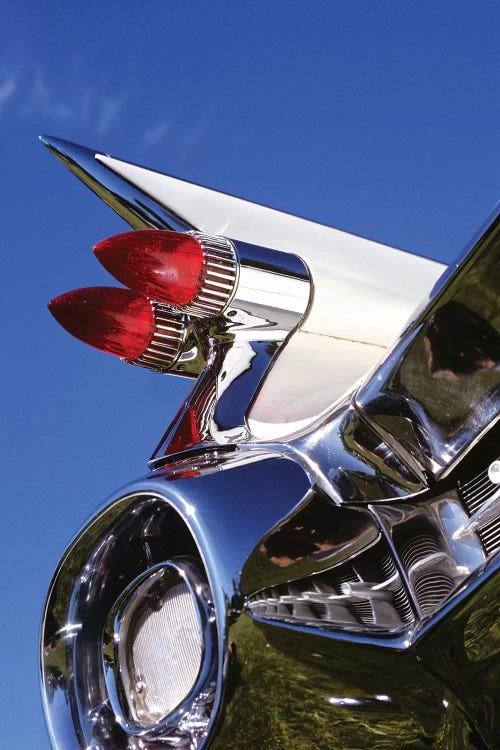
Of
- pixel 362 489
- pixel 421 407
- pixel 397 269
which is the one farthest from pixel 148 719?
pixel 397 269

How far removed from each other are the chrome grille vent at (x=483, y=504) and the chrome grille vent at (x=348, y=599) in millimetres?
153

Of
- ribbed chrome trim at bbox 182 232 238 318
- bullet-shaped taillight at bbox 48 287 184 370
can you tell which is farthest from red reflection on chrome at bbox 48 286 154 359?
ribbed chrome trim at bbox 182 232 238 318

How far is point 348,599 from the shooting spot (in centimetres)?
165

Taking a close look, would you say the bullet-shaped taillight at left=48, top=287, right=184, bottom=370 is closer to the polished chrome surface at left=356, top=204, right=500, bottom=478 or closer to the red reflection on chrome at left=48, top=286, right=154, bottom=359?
the red reflection on chrome at left=48, top=286, right=154, bottom=359

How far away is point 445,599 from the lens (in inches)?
57.0

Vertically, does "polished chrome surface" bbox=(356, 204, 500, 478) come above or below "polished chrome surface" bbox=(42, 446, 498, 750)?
above

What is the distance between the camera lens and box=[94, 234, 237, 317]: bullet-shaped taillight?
1810 mm

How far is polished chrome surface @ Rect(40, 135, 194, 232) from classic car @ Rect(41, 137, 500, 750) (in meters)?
0.27

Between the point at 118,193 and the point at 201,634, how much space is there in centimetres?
118

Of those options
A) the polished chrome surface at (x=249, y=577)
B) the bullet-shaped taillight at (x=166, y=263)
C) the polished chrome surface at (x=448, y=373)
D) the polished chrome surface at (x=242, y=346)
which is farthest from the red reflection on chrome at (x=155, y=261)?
the polished chrome surface at (x=448, y=373)

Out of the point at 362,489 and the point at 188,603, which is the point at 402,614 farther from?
the point at 188,603

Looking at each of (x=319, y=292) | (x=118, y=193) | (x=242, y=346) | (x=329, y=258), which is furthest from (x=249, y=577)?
(x=118, y=193)

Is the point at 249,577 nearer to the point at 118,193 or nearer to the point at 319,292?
the point at 319,292

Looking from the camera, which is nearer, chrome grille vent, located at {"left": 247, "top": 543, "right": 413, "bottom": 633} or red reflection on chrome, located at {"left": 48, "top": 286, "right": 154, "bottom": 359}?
chrome grille vent, located at {"left": 247, "top": 543, "right": 413, "bottom": 633}
